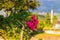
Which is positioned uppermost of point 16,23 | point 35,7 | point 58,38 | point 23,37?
point 16,23

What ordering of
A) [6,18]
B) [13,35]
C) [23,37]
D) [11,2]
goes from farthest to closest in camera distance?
[23,37] → [13,35] → [11,2] → [6,18]

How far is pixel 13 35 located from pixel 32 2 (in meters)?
2.83

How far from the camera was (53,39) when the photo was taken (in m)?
25.7

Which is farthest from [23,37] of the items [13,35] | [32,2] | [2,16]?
[2,16]

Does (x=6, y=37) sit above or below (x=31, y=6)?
below

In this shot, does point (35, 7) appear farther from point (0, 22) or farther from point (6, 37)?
point (0, 22)

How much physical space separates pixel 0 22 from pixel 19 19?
1.16ft

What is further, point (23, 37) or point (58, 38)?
point (58, 38)

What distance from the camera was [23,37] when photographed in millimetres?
16688

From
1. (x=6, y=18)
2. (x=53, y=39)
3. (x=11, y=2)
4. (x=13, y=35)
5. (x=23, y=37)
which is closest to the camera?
(x=6, y=18)

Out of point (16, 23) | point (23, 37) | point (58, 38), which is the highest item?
point (16, 23)

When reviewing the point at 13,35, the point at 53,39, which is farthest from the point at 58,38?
the point at 13,35

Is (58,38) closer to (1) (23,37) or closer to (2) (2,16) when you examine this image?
(1) (23,37)

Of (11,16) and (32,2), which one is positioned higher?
(11,16)
